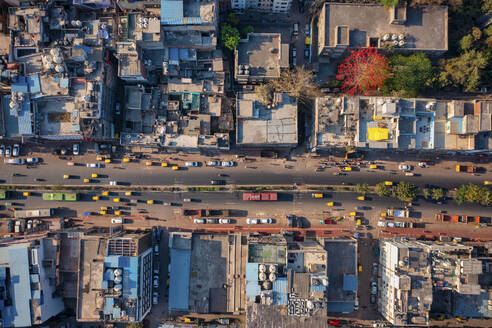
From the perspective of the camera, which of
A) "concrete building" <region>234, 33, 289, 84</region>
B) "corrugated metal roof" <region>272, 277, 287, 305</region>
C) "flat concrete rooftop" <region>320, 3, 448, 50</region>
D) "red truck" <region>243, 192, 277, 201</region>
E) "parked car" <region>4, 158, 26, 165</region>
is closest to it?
"corrugated metal roof" <region>272, 277, 287, 305</region>

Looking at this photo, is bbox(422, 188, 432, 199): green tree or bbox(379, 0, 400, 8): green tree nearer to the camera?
bbox(379, 0, 400, 8): green tree

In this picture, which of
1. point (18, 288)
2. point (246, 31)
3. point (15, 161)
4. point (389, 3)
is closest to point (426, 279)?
point (389, 3)

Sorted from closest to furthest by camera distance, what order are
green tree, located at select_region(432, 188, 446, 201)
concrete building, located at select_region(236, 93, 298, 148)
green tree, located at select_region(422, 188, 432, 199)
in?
1. concrete building, located at select_region(236, 93, 298, 148)
2. green tree, located at select_region(432, 188, 446, 201)
3. green tree, located at select_region(422, 188, 432, 199)

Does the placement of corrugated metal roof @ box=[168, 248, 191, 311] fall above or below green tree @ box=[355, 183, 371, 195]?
below

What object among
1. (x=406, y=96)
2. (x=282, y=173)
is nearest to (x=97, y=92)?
(x=282, y=173)

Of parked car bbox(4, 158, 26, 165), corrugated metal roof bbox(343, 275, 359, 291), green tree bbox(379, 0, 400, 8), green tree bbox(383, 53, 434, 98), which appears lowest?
corrugated metal roof bbox(343, 275, 359, 291)

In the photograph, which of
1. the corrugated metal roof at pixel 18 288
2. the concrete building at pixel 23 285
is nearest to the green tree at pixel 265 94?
the concrete building at pixel 23 285

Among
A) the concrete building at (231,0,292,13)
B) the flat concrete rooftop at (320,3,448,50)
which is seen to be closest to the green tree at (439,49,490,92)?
the flat concrete rooftop at (320,3,448,50)

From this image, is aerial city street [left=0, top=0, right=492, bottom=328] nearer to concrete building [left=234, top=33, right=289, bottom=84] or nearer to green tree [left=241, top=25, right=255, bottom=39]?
concrete building [left=234, top=33, right=289, bottom=84]
